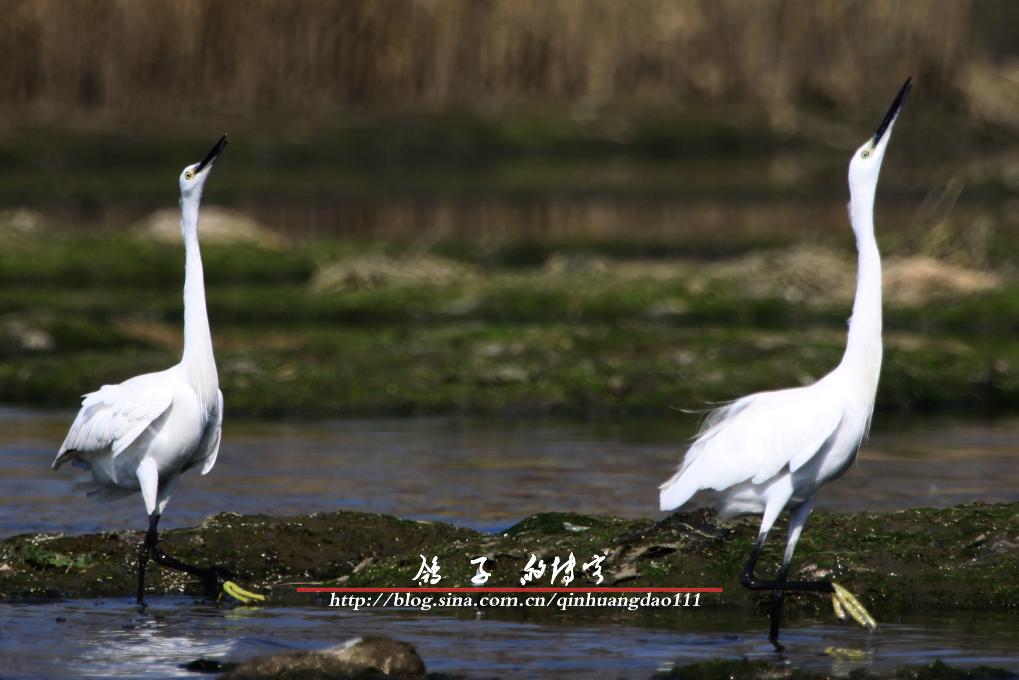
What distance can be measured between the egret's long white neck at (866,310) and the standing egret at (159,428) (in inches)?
131

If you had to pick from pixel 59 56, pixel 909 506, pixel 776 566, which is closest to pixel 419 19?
pixel 59 56

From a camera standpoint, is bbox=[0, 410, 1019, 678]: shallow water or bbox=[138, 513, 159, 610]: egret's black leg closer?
bbox=[0, 410, 1019, 678]: shallow water

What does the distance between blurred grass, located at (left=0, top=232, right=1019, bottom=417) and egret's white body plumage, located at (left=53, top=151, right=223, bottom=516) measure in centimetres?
670

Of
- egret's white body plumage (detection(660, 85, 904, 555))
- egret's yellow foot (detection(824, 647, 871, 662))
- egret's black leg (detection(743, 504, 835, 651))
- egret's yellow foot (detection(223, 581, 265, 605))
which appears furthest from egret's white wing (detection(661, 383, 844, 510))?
egret's yellow foot (detection(223, 581, 265, 605))

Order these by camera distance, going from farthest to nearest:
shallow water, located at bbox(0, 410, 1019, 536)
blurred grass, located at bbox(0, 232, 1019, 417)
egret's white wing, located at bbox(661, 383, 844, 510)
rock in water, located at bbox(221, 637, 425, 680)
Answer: blurred grass, located at bbox(0, 232, 1019, 417)
shallow water, located at bbox(0, 410, 1019, 536)
egret's white wing, located at bbox(661, 383, 844, 510)
rock in water, located at bbox(221, 637, 425, 680)

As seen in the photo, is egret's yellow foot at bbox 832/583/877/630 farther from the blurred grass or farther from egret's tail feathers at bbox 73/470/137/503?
the blurred grass

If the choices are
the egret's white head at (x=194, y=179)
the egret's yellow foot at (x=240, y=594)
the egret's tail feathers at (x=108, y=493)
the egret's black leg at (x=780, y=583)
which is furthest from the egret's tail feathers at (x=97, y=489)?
the egret's black leg at (x=780, y=583)

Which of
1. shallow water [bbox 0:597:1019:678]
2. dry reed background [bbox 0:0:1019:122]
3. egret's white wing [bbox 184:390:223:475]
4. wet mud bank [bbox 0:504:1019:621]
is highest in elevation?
dry reed background [bbox 0:0:1019:122]

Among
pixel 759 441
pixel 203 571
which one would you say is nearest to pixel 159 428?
pixel 203 571

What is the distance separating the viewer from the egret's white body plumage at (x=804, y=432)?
8.79 meters

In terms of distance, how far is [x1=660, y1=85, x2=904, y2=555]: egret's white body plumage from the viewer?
879 cm

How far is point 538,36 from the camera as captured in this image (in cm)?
3853

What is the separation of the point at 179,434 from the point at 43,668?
2.06 metres

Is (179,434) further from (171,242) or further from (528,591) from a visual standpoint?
(171,242)
